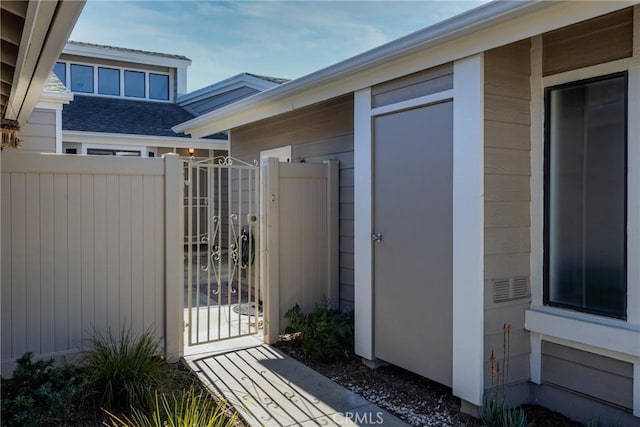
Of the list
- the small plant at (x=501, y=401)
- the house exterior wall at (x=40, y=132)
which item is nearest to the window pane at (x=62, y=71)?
the house exterior wall at (x=40, y=132)

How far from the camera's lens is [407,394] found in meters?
3.61

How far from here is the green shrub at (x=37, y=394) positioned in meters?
2.66

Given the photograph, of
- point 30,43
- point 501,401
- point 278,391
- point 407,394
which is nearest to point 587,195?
point 501,401

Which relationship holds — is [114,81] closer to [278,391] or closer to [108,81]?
[108,81]

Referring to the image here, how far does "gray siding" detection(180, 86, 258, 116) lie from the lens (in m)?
11.9

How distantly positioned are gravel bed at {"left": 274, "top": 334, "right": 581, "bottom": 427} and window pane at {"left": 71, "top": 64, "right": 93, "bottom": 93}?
1161cm

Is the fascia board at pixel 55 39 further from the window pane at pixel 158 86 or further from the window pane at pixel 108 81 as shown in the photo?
the window pane at pixel 158 86

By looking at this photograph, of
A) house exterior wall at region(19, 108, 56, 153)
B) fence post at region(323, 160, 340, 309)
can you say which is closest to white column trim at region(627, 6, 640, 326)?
fence post at region(323, 160, 340, 309)

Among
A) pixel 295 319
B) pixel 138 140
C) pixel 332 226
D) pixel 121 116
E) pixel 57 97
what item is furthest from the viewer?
pixel 121 116

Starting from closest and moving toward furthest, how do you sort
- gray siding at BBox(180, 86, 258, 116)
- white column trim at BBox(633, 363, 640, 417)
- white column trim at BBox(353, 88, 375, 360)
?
white column trim at BBox(633, 363, 640, 417)
white column trim at BBox(353, 88, 375, 360)
gray siding at BBox(180, 86, 258, 116)

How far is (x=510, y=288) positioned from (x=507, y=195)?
2.08 ft

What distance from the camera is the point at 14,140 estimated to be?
4.77 m

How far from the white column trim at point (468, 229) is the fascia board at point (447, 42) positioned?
0.47 feet

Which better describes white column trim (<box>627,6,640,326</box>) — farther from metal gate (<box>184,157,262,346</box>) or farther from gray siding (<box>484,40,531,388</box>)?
metal gate (<box>184,157,262,346</box>)
